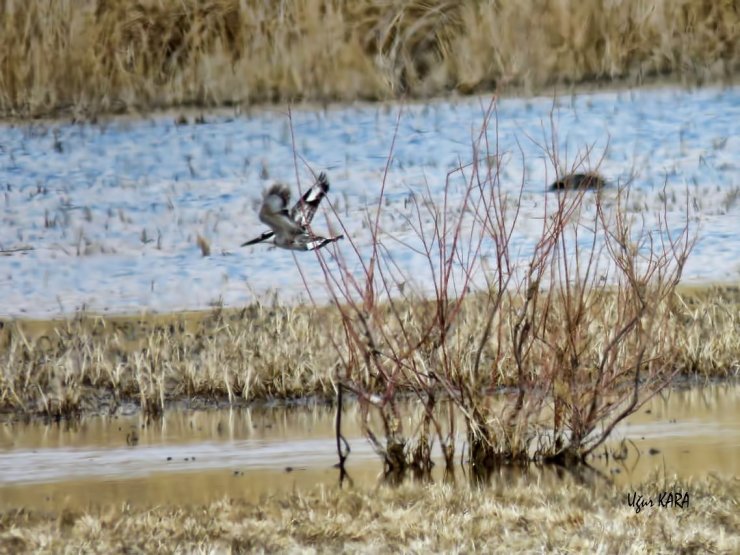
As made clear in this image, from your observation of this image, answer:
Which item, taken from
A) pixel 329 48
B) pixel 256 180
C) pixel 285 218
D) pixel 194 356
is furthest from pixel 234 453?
pixel 329 48

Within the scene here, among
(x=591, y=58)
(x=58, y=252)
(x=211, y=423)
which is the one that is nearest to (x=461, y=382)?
(x=211, y=423)

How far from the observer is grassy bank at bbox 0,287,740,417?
354 inches

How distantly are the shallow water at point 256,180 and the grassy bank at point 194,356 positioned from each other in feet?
0.63

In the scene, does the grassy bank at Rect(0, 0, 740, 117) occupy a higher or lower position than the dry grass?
higher

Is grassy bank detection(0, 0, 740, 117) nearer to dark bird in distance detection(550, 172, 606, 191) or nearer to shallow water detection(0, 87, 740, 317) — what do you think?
shallow water detection(0, 87, 740, 317)

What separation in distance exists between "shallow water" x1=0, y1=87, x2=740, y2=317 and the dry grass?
13.5 ft

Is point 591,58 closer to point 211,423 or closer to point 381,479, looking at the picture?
point 211,423

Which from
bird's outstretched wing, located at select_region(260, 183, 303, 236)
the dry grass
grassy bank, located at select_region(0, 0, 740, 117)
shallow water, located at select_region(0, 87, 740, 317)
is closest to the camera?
the dry grass

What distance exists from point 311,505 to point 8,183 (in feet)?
17.7

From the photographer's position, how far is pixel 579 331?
7.03 metres

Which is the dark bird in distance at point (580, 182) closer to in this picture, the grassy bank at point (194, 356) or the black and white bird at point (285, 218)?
the grassy bank at point (194, 356)

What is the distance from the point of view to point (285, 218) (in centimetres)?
994

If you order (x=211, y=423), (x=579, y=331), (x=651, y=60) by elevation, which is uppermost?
(x=651, y=60)

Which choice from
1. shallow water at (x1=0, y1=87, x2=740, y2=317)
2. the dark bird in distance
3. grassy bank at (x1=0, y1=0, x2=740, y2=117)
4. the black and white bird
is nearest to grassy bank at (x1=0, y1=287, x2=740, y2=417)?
shallow water at (x1=0, y1=87, x2=740, y2=317)
